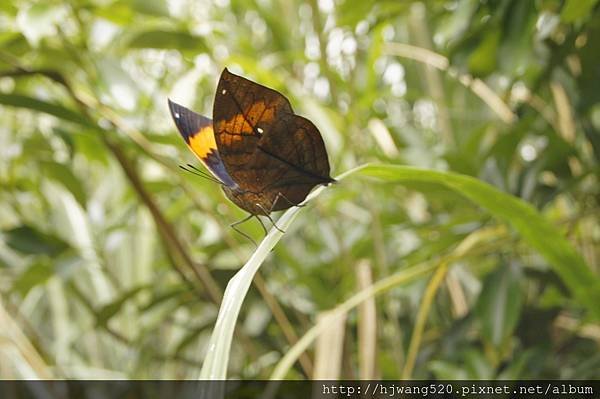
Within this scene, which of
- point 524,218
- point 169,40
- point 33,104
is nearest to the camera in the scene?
point 524,218

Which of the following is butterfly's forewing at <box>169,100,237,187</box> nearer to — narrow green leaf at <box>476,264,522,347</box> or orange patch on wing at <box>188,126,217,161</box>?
orange patch on wing at <box>188,126,217,161</box>

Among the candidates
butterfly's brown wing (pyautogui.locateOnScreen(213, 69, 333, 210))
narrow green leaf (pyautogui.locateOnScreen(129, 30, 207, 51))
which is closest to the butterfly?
butterfly's brown wing (pyautogui.locateOnScreen(213, 69, 333, 210))

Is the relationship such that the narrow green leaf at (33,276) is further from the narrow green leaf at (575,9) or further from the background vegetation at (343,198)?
the narrow green leaf at (575,9)

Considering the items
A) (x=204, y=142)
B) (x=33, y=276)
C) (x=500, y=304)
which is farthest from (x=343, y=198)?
(x=204, y=142)

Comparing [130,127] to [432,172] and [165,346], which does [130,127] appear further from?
[165,346]

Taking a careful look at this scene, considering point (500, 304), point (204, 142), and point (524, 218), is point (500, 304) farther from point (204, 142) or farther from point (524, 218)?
point (204, 142)

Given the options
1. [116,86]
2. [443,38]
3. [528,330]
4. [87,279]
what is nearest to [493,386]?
[528,330]
